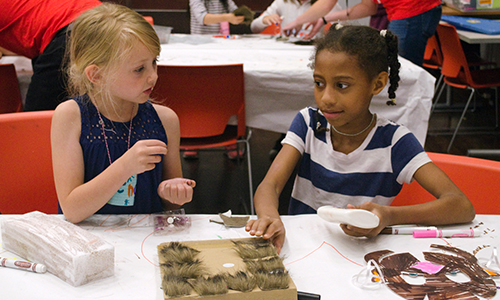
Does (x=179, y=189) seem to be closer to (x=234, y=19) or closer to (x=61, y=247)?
(x=61, y=247)

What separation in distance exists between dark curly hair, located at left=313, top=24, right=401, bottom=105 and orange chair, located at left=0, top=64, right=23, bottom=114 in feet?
4.77

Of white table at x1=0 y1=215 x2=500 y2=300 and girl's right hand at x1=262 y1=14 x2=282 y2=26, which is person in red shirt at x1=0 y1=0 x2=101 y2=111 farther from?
girl's right hand at x1=262 y1=14 x2=282 y2=26

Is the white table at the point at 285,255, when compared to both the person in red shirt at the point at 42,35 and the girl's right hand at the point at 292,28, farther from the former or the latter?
the girl's right hand at the point at 292,28

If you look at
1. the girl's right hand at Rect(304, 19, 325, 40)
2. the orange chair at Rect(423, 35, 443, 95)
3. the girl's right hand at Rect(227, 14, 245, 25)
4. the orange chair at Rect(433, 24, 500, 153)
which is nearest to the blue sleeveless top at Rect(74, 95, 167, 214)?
the girl's right hand at Rect(304, 19, 325, 40)

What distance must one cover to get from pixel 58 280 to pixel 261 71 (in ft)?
4.82

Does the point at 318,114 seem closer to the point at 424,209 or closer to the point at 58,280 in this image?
the point at 424,209

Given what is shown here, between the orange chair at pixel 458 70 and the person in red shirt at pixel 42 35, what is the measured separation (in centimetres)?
247

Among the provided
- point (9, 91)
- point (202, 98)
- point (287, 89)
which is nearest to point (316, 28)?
point (287, 89)

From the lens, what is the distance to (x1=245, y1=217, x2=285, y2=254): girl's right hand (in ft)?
2.73

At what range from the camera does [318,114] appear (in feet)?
4.22

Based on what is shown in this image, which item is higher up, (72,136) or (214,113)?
(72,136)

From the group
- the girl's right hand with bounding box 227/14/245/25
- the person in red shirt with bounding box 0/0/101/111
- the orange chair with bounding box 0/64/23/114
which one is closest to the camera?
the person in red shirt with bounding box 0/0/101/111

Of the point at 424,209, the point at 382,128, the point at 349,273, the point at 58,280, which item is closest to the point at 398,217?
the point at 424,209

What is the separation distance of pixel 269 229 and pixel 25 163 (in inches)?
30.0
